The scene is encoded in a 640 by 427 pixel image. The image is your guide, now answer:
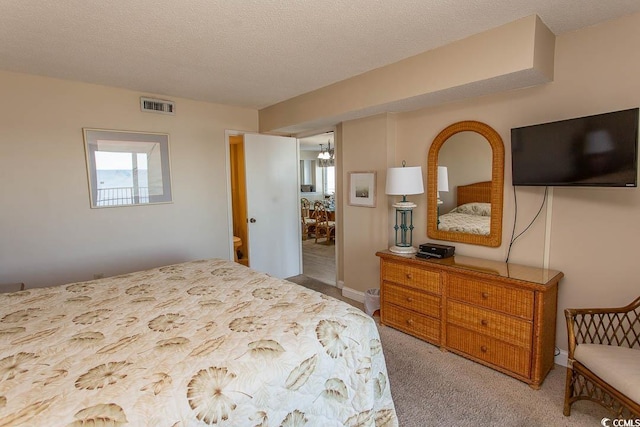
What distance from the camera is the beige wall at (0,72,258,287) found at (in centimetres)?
280

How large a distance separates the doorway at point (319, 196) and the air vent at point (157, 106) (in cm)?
172

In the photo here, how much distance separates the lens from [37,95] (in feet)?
9.36

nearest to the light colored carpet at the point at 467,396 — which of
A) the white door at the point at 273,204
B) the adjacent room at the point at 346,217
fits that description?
the adjacent room at the point at 346,217

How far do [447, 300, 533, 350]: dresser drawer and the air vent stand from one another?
339 centimetres

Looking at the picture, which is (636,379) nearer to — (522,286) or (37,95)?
(522,286)

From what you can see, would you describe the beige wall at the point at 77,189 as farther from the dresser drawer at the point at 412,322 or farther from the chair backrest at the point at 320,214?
the chair backrest at the point at 320,214

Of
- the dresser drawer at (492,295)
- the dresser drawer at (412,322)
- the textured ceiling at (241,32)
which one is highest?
the textured ceiling at (241,32)

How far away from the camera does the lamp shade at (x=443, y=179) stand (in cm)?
293

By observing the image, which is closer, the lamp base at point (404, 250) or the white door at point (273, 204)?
the lamp base at point (404, 250)

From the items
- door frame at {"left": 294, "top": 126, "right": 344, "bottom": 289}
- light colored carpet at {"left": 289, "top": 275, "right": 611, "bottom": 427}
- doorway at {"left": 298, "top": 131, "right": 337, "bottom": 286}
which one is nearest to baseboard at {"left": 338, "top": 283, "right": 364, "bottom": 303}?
door frame at {"left": 294, "top": 126, "right": 344, "bottom": 289}

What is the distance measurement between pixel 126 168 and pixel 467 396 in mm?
3580

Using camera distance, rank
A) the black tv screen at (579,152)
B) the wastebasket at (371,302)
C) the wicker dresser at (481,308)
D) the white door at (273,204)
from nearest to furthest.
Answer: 1. the black tv screen at (579,152)
2. the wicker dresser at (481,308)
3. the wastebasket at (371,302)
4. the white door at (273,204)

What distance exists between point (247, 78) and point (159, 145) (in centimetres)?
129

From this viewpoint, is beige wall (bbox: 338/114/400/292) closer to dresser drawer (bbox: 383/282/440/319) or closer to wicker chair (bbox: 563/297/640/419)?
dresser drawer (bbox: 383/282/440/319)
